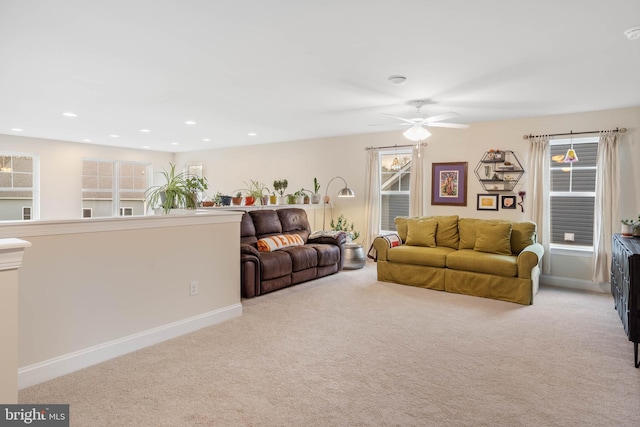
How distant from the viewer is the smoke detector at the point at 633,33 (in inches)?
108

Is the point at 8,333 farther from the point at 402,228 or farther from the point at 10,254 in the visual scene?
the point at 402,228

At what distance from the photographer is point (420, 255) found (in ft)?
17.8

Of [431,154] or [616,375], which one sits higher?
[431,154]

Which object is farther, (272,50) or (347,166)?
(347,166)

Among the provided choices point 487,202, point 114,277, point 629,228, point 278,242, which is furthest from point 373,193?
point 114,277

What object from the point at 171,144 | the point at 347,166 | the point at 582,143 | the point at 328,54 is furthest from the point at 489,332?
the point at 171,144

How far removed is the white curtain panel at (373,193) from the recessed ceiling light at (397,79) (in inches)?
130

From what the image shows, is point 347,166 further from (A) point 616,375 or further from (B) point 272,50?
(A) point 616,375

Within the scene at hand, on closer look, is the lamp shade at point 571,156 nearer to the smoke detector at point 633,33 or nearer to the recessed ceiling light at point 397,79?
the smoke detector at point 633,33

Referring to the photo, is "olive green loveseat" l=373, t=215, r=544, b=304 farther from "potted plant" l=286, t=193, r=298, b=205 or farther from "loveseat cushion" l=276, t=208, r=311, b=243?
"potted plant" l=286, t=193, r=298, b=205

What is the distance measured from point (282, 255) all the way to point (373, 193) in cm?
275

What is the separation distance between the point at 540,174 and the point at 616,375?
3.52m

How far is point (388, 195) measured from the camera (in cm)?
751

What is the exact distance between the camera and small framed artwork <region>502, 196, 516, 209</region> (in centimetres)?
600
